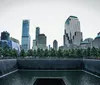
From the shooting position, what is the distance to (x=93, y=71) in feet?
183

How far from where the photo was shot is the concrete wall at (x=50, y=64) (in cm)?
7250

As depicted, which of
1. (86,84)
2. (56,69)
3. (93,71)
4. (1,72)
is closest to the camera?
(86,84)

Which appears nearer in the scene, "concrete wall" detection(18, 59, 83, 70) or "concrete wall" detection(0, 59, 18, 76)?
"concrete wall" detection(0, 59, 18, 76)

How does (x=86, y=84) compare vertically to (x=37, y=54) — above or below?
below

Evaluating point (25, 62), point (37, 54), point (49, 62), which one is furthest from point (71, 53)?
point (25, 62)

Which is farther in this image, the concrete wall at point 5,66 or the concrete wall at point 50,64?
the concrete wall at point 50,64

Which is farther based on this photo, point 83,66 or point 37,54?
point 37,54

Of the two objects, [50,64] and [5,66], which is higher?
[5,66]

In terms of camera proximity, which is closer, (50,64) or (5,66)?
(5,66)

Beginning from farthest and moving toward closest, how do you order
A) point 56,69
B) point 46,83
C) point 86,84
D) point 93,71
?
point 56,69 < point 93,71 < point 86,84 < point 46,83

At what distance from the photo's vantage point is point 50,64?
7369 centimetres

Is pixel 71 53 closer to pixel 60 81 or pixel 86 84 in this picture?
pixel 86 84

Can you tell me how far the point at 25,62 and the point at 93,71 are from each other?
34.8 m

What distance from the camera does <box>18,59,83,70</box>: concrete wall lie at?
72.5 meters
